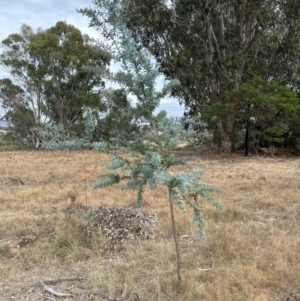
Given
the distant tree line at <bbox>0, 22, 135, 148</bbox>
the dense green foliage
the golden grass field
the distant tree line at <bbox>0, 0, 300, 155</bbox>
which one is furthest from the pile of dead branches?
the distant tree line at <bbox>0, 22, 135, 148</bbox>

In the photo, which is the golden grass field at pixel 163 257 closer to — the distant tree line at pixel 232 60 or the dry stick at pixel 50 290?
the dry stick at pixel 50 290

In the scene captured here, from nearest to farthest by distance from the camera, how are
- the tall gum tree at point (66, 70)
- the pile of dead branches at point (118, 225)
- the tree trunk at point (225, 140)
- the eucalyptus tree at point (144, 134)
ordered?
the eucalyptus tree at point (144, 134)
the pile of dead branches at point (118, 225)
the tree trunk at point (225, 140)
the tall gum tree at point (66, 70)

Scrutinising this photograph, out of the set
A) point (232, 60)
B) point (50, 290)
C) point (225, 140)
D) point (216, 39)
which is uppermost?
point (216, 39)

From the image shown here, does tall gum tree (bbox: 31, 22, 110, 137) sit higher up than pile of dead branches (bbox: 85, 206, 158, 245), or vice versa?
tall gum tree (bbox: 31, 22, 110, 137)

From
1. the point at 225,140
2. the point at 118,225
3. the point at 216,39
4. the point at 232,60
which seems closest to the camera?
the point at 118,225

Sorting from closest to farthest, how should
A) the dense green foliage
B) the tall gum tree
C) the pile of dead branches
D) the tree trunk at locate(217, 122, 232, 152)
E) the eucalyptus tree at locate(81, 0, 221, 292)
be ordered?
the eucalyptus tree at locate(81, 0, 221, 292)
the pile of dead branches
the dense green foliage
the tree trunk at locate(217, 122, 232, 152)
the tall gum tree

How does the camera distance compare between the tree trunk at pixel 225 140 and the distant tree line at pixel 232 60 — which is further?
the tree trunk at pixel 225 140

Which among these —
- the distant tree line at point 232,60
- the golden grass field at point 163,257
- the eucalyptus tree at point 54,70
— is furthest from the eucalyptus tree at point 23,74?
the golden grass field at point 163,257

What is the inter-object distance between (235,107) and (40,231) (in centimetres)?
1106

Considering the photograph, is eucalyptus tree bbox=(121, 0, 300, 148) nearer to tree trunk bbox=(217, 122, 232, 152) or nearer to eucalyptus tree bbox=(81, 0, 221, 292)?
tree trunk bbox=(217, 122, 232, 152)

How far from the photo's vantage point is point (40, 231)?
493 cm

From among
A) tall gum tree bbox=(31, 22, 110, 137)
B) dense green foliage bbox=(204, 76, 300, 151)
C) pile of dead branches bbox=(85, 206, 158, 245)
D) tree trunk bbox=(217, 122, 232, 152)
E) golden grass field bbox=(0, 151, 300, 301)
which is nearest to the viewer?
golden grass field bbox=(0, 151, 300, 301)

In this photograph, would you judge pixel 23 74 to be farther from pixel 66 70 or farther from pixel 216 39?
pixel 216 39

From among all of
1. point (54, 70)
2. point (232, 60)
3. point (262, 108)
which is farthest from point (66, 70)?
point (262, 108)
